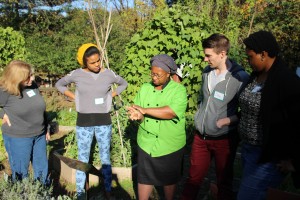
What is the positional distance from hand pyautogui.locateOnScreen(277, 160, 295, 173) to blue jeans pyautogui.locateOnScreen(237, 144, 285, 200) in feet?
0.17

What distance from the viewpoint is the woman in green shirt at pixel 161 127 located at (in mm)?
2758

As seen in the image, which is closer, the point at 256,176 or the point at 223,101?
the point at 256,176

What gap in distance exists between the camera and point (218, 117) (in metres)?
2.85

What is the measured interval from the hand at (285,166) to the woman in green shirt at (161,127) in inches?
38.9

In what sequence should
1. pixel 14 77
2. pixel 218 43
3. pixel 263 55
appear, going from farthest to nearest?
pixel 14 77 → pixel 218 43 → pixel 263 55

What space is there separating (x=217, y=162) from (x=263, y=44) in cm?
131

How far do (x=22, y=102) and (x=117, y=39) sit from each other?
10683 mm

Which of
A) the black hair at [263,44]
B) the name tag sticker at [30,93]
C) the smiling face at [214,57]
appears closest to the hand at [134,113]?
the smiling face at [214,57]

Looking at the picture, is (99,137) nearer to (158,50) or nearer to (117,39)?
(158,50)

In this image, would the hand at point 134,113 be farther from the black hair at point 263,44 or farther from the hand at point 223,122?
the black hair at point 263,44

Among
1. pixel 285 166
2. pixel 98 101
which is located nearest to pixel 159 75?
pixel 98 101

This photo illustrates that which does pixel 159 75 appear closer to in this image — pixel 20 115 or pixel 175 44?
pixel 20 115

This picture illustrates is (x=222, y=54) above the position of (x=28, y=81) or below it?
above

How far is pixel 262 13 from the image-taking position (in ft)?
37.2
